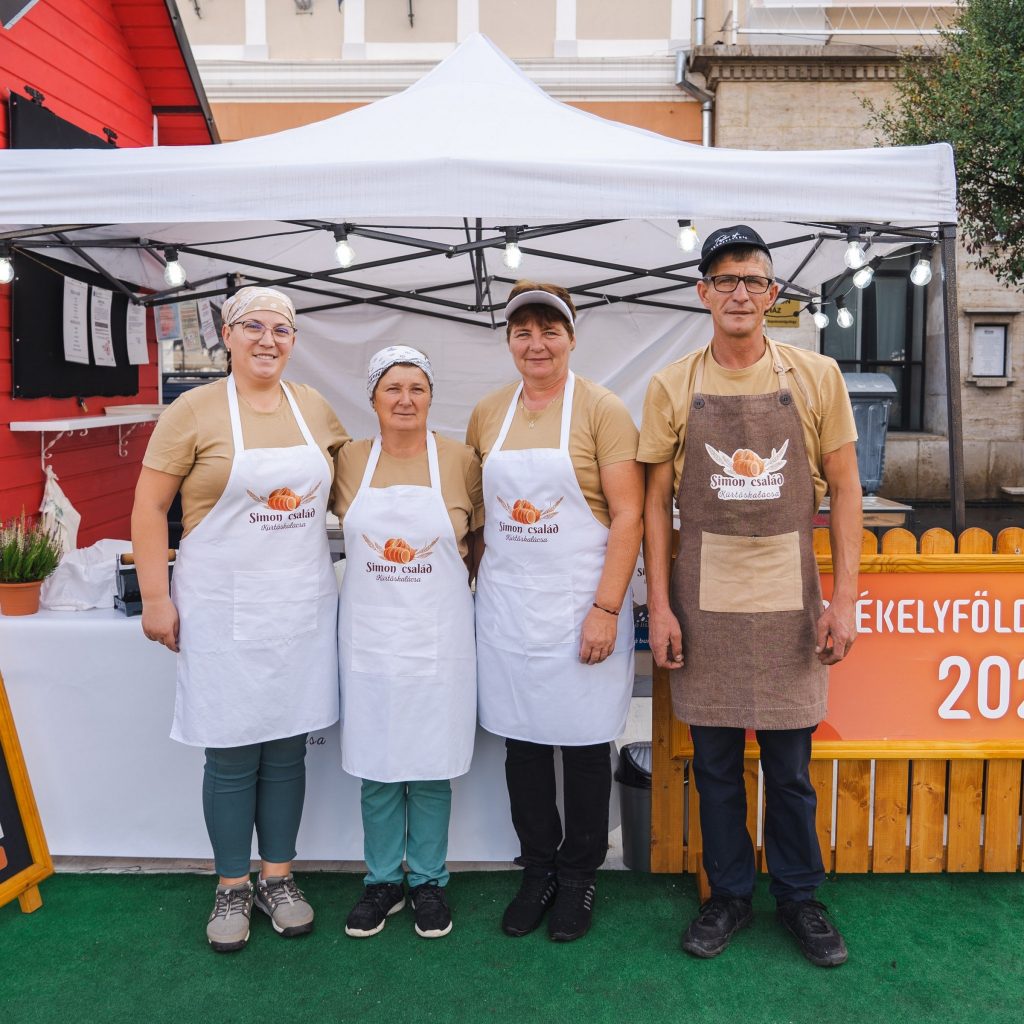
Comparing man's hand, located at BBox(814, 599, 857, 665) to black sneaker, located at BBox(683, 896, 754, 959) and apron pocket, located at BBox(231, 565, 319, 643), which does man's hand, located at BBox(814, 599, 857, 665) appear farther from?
apron pocket, located at BBox(231, 565, 319, 643)

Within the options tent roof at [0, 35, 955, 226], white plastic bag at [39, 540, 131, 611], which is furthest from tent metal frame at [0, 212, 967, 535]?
white plastic bag at [39, 540, 131, 611]

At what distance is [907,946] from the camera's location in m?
2.62

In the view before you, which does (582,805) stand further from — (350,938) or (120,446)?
(120,446)

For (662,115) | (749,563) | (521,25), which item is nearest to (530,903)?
(749,563)

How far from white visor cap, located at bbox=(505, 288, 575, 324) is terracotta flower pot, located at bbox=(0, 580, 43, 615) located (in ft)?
6.33

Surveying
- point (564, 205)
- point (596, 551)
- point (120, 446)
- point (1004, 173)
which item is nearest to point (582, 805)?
point (596, 551)

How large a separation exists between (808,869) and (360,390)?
4375 mm

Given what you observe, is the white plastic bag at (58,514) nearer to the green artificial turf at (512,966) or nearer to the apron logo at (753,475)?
the green artificial turf at (512,966)

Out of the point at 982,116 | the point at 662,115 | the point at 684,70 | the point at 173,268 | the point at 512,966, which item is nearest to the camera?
the point at 512,966

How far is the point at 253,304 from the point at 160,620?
0.91m

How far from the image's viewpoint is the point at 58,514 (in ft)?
14.5

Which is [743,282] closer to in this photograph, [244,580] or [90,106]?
[244,580]

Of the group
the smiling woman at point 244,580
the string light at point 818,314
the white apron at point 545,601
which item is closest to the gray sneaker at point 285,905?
the smiling woman at point 244,580

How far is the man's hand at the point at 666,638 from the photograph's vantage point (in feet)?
8.25
